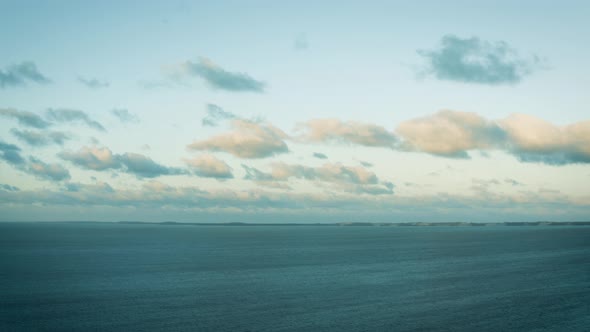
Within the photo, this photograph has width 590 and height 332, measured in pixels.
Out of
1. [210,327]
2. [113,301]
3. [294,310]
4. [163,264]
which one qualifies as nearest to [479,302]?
[294,310]

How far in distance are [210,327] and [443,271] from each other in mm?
46148

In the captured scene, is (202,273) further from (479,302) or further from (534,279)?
(534,279)

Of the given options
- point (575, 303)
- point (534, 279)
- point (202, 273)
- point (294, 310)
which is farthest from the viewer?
point (202, 273)

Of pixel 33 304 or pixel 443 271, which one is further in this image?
pixel 443 271

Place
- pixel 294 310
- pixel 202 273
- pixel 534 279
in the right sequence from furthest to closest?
pixel 202 273 → pixel 534 279 → pixel 294 310

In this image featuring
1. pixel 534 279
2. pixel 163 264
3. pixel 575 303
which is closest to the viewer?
pixel 575 303

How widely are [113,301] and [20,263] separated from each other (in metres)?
46.9

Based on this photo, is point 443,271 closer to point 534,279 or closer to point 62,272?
point 534,279

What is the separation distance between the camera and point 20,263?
3159 inches

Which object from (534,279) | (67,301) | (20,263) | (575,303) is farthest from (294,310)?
(20,263)

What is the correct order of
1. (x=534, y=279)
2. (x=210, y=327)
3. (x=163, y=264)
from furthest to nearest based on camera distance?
(x=163, y=264), (x=534, y=279), (x=210, y=327)

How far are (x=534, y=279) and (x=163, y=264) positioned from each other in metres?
56.5

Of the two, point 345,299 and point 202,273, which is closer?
point 345,299

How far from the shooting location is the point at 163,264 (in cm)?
8012
